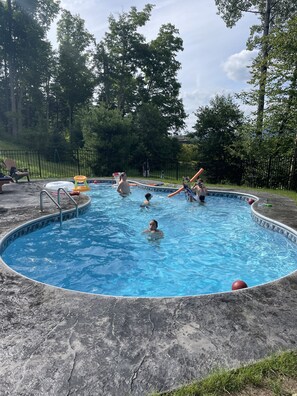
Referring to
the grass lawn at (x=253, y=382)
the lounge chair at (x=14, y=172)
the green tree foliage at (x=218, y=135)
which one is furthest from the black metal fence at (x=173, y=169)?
the grass lawn at (x=253, y=382)

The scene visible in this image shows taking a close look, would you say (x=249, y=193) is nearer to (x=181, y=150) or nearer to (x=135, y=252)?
(x=135, y=252)

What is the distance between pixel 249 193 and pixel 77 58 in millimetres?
31574

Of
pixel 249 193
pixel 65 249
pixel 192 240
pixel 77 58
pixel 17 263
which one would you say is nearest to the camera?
pixel 17 263

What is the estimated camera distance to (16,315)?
3.64 m

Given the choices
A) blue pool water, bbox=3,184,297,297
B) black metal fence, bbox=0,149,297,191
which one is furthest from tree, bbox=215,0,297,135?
blue pool water, bbox=3,184,297,297

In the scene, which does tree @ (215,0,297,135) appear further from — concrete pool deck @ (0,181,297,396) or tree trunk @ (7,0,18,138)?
tree trunk @ (7,0,18,138)

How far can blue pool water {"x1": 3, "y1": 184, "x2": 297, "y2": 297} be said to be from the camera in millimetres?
6477

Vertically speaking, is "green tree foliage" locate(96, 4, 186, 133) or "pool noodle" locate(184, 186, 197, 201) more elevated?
"green tree foliage" locate(96, 4, 186, 133)

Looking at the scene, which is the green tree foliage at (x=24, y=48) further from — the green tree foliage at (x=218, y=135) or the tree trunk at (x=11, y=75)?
the green tree foliage at (x=218, y=135)

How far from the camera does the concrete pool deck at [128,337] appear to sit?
2.63m

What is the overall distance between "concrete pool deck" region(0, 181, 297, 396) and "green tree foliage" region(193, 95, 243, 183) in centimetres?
1680

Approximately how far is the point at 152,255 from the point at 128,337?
4.83m

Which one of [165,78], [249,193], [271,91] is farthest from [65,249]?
[165,78]

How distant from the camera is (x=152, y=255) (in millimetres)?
8000
